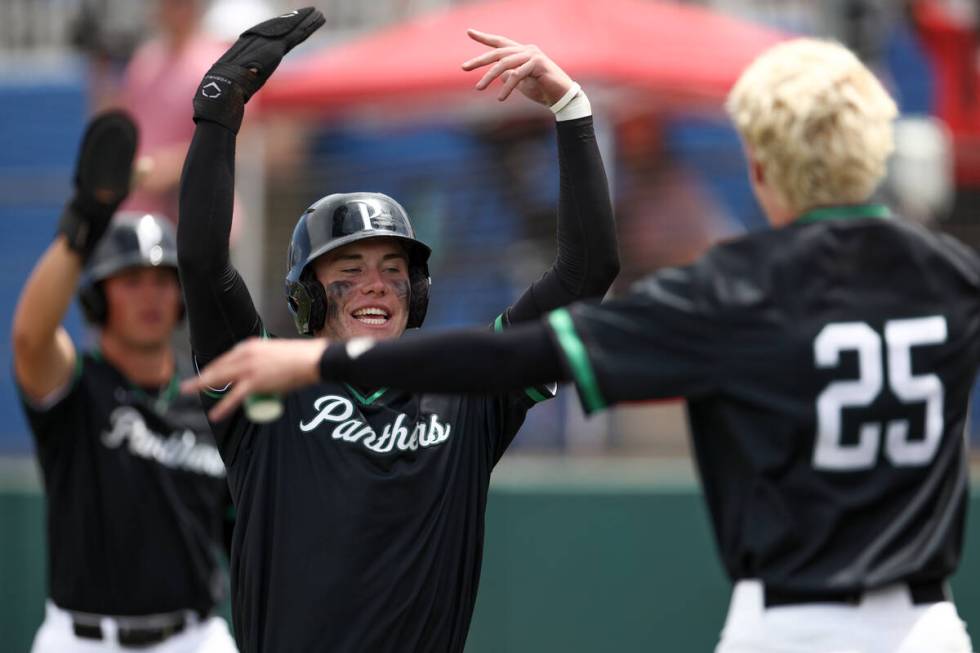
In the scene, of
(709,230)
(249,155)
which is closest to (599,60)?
(709,230)

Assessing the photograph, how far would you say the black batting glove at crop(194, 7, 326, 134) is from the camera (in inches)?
125

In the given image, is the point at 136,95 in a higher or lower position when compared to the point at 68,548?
higher

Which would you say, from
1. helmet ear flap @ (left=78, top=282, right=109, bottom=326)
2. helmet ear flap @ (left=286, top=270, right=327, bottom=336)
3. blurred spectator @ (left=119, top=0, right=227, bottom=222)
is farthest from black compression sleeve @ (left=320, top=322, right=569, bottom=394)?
blurred spectator @ (left=119, top=0, right=227, bottom=222)

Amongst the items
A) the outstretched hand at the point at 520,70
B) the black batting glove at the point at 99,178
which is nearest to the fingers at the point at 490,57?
the outstretched hand at the point at 520,70

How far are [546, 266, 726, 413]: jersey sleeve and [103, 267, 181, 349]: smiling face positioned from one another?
307cm

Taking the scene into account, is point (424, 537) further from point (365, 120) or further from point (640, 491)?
point (365, 120)

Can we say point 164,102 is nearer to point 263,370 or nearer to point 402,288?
point 402,288

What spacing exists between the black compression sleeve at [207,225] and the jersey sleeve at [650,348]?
952mm

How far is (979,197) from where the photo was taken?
29.3ft

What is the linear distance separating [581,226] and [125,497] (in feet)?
7.85

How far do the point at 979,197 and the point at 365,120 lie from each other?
403 centimetres

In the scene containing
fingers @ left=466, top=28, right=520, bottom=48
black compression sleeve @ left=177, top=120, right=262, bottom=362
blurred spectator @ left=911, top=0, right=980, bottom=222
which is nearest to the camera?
black compression sleeve @ left=177, top=120, right=262, bottom=362

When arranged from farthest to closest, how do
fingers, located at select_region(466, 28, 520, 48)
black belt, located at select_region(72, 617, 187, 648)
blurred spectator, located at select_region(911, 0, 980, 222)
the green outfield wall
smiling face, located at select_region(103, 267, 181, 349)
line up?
blurred spectator, located at select_region(911, 0, 980, 222)
the green outfield wall
smiling face, located at select_region(103, 267, 181, 349)
black belt, located at select_region(72, 617, 187, 648)
fingers, located at select_region(466, 28, 520, 48)

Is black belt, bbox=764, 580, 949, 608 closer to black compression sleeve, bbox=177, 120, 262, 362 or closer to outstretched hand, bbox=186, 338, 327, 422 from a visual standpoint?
outstretched hand, bbox=186, 338, 327, 422
